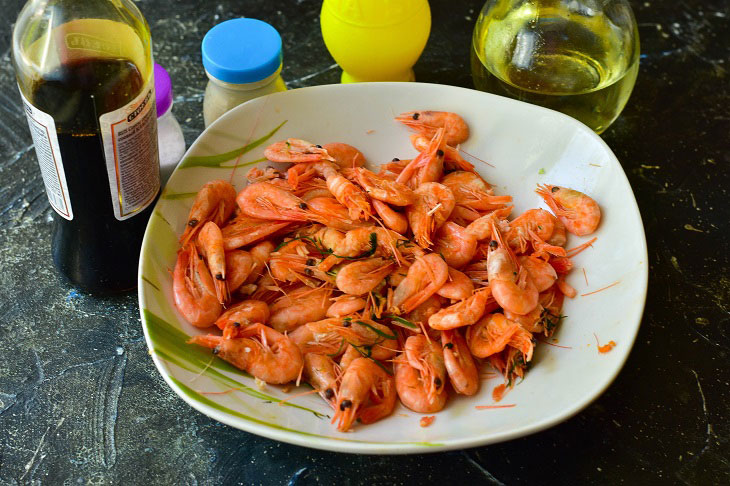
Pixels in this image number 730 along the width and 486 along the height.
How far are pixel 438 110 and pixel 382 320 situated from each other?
39 centimetres

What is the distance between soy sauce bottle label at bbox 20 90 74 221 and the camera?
941mm

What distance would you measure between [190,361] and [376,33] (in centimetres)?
63

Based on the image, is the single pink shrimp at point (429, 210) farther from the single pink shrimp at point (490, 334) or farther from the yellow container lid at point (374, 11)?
the yellow container lid at point (374, 11)

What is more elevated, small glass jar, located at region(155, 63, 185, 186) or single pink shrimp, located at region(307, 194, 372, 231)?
single pink shrimp, located at region(307, 194, 372, 231)

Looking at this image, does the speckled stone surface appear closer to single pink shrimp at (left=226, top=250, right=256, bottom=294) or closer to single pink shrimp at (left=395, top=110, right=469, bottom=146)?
single pink shrimp at (left=226, top=250, right=256, bottom=294)

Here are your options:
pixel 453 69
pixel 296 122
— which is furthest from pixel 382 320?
pixel 453 69

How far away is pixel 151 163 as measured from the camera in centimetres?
105

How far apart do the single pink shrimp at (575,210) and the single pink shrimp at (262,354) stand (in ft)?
1.41

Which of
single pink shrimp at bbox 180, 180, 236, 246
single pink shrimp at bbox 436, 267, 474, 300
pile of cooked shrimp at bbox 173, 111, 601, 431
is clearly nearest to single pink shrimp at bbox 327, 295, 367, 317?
pile of cooked shrimp at bbox 173, 111, 601, 431

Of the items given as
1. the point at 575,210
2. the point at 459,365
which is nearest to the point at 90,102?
the point at 459,365

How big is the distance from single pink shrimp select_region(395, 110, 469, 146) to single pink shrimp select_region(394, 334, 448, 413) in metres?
0.37

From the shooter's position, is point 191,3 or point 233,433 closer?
point 233,433

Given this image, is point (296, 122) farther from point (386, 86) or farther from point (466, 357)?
point (466, 357)

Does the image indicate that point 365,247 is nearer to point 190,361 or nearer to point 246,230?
point 246,230
